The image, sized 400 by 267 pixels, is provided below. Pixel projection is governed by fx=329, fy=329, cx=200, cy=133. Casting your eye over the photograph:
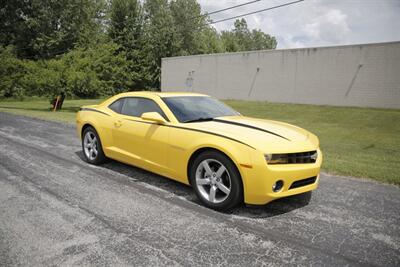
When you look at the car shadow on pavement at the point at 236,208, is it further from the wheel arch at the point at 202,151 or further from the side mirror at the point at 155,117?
the side mirror at the point at 155,117

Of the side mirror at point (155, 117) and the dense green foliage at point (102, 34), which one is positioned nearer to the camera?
the side mirror at point (155, 117)

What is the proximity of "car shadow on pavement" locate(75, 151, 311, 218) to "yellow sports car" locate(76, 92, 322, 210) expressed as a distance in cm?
23

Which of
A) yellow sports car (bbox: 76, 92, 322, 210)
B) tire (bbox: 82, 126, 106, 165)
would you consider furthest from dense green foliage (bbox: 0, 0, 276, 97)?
yellow sports car (bbox: 76, 92, 322, 210)

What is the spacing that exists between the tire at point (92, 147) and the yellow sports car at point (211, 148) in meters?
0.21

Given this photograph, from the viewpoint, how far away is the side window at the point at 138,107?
516 cm

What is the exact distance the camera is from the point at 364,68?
849 inches

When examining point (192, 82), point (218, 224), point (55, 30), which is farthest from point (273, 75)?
point (55, 30)

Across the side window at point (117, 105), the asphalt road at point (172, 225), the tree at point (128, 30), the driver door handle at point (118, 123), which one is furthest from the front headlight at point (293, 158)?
the tree at point (128, 30)

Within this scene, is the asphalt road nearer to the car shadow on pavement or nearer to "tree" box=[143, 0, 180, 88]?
the car shadow on pavement

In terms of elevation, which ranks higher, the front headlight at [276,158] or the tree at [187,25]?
the tree at [187,25]

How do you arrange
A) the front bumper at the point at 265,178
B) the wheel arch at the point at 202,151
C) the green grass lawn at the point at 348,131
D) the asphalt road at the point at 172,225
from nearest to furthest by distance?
the asphalt road at the point at 172,225 < the front bumper at the point at 265,178 < the wheel arch at the point at 202,151 < the green grass lawn at the point at 348,131

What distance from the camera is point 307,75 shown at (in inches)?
957

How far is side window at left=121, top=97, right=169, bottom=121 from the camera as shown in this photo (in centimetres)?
516

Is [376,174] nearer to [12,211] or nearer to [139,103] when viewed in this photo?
[139,103]
